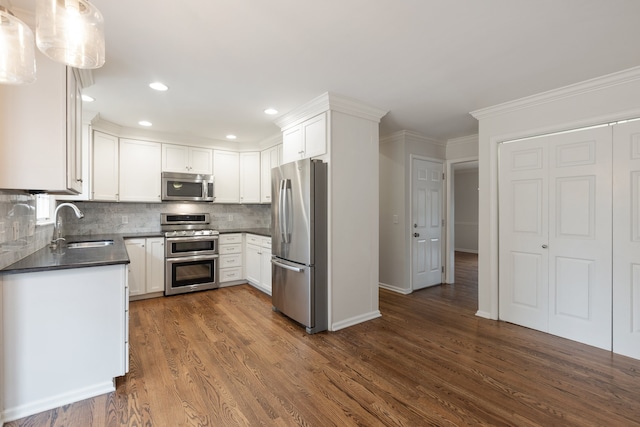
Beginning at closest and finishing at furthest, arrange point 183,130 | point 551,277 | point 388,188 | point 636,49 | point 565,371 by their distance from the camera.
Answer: point 636,49
point 565,371
point 551,277
point 183,130
point 388,188

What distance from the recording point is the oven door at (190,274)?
169 inches

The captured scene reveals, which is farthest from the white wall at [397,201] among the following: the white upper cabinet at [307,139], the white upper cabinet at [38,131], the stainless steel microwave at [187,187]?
the white upper cabinet at [38,131]

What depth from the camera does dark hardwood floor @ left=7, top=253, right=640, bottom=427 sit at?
1822mm

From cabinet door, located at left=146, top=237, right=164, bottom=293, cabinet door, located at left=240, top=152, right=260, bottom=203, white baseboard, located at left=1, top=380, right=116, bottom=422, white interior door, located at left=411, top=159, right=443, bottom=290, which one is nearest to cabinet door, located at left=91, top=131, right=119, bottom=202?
cabinet door, located at left=146, top=237, right=164, bottom=293

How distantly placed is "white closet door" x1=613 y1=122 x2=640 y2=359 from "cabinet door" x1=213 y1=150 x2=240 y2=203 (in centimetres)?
489

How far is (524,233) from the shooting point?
3.21 m

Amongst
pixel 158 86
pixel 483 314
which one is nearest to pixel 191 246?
pixel 158 86

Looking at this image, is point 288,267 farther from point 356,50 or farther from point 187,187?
point 187,187

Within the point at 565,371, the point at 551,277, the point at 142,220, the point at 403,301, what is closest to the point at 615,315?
the point at 551,277

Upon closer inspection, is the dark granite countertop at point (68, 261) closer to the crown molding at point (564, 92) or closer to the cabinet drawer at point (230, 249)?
the cabinet drawer at point (230, 249)

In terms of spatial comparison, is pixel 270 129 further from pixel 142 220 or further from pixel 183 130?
pixel 142 220

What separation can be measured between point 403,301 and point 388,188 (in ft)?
5.76

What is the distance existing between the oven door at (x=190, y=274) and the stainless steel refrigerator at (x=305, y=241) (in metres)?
1.75

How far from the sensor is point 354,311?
3.32 metres
